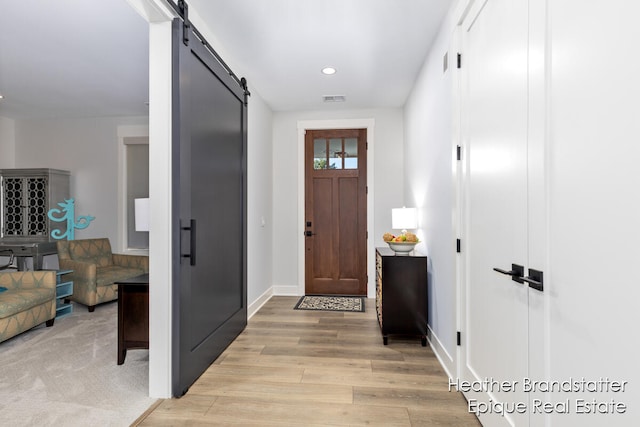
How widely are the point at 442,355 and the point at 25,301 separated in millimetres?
3770

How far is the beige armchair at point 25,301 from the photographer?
3010 mm

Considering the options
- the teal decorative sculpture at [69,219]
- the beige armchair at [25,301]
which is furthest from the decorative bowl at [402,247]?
the teal decorative sculpture at [69,219]

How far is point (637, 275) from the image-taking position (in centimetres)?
87

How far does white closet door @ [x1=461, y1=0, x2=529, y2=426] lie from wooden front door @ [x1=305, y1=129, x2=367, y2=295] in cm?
277

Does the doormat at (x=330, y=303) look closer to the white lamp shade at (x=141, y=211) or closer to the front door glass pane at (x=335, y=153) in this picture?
the front door glass pane at (x=335, y=153)

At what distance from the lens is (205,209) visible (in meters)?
2.56

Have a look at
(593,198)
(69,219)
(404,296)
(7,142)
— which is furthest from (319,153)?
(7,142)

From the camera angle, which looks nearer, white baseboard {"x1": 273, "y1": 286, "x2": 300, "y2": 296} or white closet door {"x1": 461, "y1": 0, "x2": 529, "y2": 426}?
white closet door {"x1": 461, "y1": 0, "x2": 529, "y2": 426}

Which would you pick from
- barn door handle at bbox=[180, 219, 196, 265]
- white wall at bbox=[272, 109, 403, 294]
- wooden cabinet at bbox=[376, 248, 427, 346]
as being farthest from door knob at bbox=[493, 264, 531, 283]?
white wall at bbox=[272, 109, 403, 294]

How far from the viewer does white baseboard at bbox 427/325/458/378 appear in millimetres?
2366

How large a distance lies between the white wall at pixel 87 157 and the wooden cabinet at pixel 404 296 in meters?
4.41

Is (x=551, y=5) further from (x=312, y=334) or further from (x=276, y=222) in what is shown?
(x=276, y=222)

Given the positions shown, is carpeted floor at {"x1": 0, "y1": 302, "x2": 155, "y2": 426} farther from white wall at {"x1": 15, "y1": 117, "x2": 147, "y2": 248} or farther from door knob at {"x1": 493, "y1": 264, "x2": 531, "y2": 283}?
white wall at {"x1": 15, "y1": 117, "x2": 147, "y2": 248}

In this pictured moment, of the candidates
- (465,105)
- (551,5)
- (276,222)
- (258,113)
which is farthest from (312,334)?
(551,5)
